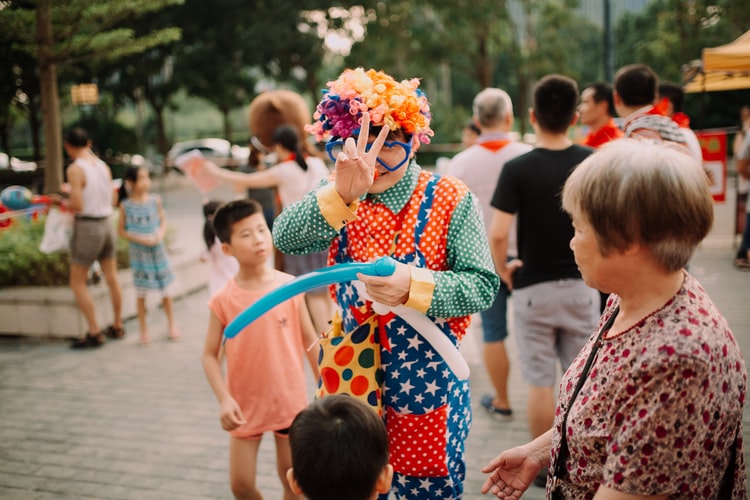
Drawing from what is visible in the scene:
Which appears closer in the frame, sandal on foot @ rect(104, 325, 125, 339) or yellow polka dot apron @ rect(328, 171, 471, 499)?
yellow polka dot apron @ rect(328, 171, 471, 499)

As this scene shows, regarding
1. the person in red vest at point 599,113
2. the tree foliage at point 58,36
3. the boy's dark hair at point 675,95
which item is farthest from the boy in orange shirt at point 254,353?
the tree foliage at point 58,36

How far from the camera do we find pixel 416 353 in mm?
2020

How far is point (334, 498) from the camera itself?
61.5 inches

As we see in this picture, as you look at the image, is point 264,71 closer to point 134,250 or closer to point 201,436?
point 134,250

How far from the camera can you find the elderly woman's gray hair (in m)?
1.26

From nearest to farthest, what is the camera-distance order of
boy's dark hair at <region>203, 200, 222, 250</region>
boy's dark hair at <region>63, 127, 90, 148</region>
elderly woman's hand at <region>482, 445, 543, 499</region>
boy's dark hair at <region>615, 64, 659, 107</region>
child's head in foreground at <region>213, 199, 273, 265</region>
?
elderly woman's hand at <region>482, 445, 543, 499</region>, child's head in foreground at <region>213, 199, 273, 265</region>, boy's dark hair at <region>615, 64, 659, 107</region>, boy's dark hair at <region>203, 200, 222, 250</region>, boy's dark hair at <region>63, 127, 90, 148</region>

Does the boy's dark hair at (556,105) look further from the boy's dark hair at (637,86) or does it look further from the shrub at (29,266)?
the shrub at (29,266)

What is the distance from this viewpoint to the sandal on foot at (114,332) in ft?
20.4

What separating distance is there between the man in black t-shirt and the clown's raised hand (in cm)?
156

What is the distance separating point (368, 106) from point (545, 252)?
1640 millimetres

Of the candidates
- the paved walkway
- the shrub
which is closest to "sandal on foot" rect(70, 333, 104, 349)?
the paved walkway

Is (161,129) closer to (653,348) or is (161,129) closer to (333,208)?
(333,208)

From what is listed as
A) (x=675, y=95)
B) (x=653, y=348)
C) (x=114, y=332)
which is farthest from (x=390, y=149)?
(x=114, y=332)

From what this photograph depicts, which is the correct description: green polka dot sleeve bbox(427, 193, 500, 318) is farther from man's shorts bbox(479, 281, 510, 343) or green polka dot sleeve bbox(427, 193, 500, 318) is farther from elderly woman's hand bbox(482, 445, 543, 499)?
man's shorts bbox(479, 281, 510, 343)
